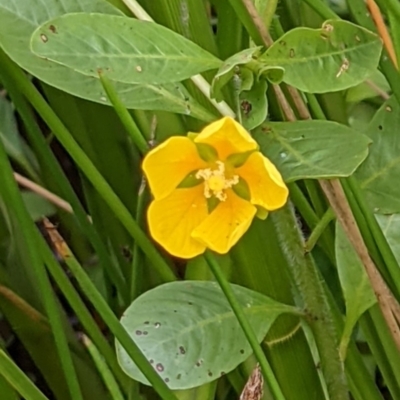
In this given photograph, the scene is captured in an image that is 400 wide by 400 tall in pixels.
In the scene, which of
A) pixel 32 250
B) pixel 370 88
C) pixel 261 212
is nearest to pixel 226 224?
pixel 261 212

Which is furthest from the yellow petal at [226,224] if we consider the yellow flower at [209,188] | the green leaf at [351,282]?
the green leaf at [351,282]

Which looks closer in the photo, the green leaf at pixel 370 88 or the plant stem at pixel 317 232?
the plant stem at pixel 317 232

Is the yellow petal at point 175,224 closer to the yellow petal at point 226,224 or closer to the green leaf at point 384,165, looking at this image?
the yellow petal at point 226,224

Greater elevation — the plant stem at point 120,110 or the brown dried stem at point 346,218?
the plant stem at point 120,110

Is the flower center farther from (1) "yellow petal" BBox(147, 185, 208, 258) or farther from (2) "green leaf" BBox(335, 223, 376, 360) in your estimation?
(2) "green leaf" BBox(335, 223, 376, 360)

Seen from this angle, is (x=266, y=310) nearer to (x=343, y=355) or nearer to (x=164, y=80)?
(x=343, y=355)
